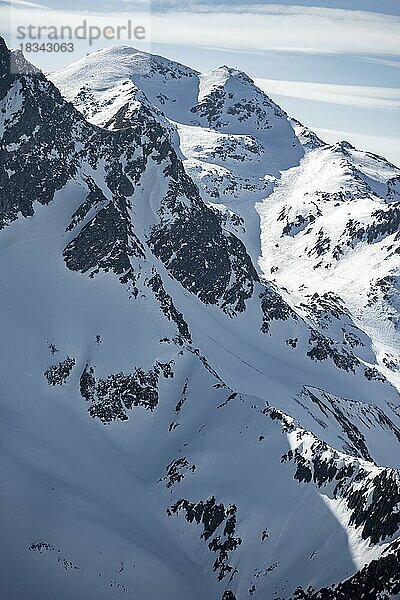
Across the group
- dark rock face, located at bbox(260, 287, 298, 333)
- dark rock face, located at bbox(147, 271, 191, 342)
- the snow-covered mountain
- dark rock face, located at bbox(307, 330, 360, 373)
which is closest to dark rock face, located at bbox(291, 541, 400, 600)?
the snow-covered mountain

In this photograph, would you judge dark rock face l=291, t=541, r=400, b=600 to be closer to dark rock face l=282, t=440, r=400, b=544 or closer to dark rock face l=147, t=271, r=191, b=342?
dark rock face l=282, t=440, r=400, b=544

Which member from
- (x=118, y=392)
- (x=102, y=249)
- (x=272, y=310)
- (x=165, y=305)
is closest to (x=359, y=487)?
(x=118, y=392)

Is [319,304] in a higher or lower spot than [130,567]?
lower

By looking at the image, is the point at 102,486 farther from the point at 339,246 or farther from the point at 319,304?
the point at 339,246

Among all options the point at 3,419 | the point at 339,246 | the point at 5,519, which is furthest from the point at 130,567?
the point at 339,246

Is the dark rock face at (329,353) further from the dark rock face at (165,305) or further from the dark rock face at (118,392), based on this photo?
the dark rock face at (118,392)
